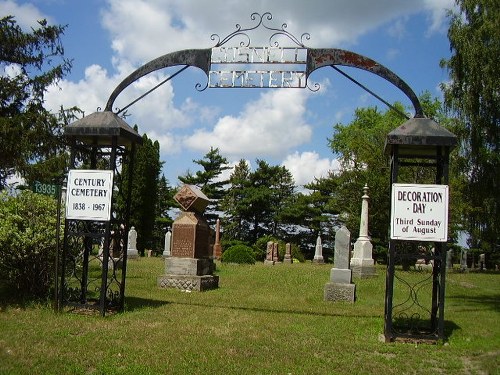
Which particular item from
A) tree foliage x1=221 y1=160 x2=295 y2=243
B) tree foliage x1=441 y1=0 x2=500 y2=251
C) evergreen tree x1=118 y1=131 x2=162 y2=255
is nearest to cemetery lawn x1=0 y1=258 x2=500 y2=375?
tree foliage x1=441 y1=0 x2=500 y2=251

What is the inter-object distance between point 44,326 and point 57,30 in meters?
10.9

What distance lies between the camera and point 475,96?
65.8 ft

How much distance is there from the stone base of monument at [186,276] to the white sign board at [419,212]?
301 inches

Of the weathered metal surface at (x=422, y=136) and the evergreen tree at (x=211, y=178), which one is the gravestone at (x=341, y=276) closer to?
the weathered metal surface at (x=422, y=136)

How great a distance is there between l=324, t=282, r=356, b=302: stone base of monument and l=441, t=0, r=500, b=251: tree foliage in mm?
10123

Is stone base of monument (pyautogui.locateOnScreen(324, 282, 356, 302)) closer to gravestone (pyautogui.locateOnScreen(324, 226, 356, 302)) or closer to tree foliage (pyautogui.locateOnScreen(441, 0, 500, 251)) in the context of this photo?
gravestone (pyautogui.locateOnScreen(324, 226, 356, 302))

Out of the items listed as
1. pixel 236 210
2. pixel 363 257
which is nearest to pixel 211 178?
pixel 236 210

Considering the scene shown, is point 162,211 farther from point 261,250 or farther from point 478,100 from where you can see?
point 478,100

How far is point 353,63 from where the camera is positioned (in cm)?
865

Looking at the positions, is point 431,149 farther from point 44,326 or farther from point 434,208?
point 44,326

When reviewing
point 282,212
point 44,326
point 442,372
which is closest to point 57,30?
point 44,326

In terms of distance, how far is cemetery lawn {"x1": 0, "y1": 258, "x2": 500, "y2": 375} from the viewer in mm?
6012

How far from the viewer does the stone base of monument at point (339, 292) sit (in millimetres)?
13430

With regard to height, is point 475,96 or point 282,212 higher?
point 475,96
